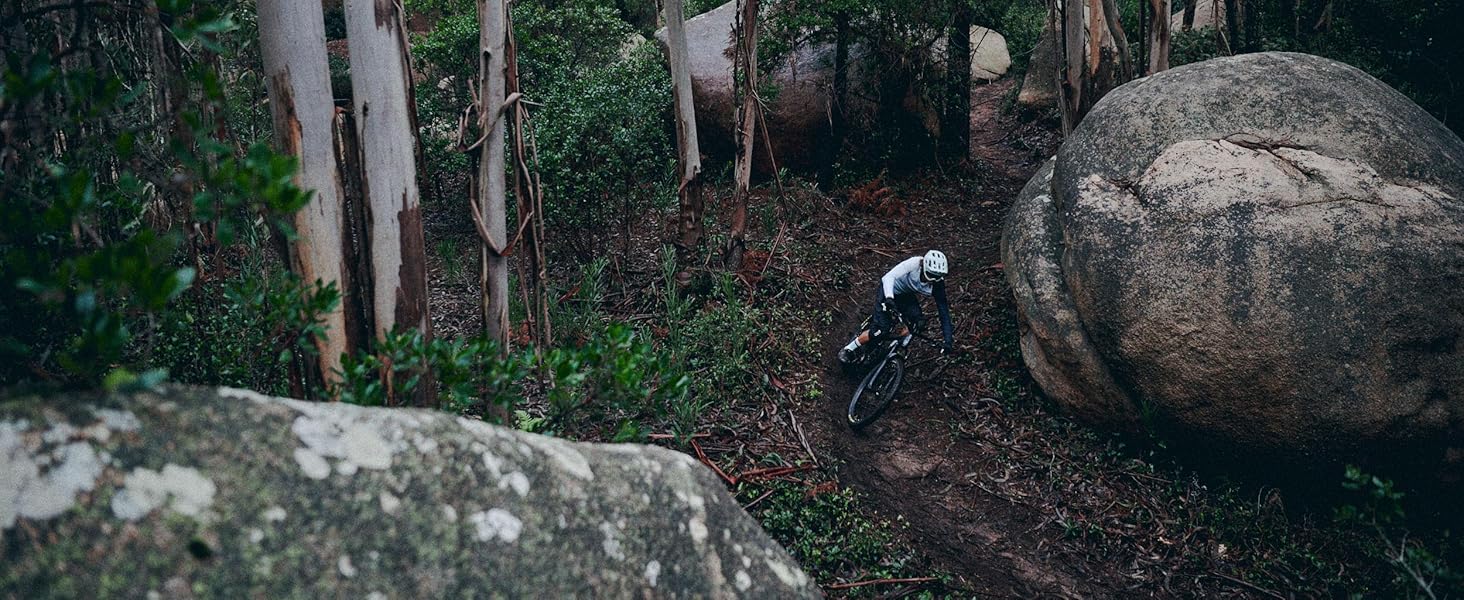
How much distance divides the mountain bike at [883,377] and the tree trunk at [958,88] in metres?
4.10

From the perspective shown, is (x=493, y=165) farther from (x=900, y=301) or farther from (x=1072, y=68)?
(x=1072, y=68)

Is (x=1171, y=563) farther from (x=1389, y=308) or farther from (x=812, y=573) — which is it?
(x=812, y=573)

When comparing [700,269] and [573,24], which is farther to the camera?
[573,24]

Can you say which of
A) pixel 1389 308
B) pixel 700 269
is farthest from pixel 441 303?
pixel 1389 308

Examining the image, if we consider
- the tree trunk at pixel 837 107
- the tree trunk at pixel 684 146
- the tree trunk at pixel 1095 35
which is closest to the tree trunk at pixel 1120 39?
the tree trunk at pixel 1095 35

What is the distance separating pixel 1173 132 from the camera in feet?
20.1

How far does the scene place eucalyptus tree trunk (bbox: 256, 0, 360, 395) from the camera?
348 cm

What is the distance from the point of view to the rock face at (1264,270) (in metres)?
5.26

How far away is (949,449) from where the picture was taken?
6.66 m

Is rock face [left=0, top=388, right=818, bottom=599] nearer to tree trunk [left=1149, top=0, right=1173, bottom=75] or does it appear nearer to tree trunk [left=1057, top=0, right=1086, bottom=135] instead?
tree trunk [left=1057, top=0, right=1086, bottom=135]

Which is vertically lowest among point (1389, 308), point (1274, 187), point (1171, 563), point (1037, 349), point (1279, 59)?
point (1171, 563)

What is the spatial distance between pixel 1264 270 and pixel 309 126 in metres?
5.61

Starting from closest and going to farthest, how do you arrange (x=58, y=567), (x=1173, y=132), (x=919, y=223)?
(x=58, y=567)
(x=1173, y=132)
(x=919, y=223)

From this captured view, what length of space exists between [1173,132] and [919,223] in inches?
146
